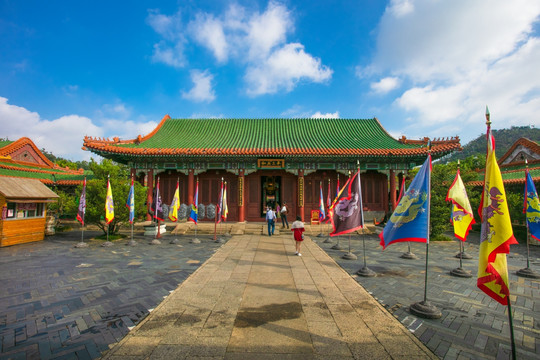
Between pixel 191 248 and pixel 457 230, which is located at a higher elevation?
pixel 457 230

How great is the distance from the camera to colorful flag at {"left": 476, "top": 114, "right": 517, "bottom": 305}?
3.08 metres

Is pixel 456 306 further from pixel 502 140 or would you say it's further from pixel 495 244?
pixel 502 140

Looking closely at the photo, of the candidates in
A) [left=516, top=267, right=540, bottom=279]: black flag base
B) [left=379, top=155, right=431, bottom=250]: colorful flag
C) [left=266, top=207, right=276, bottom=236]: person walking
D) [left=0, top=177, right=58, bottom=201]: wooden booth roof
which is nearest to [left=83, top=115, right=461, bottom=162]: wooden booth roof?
[left=0, top=177, right=58, bottom=201]: wooden booth roof

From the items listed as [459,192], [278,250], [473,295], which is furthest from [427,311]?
[278,250]

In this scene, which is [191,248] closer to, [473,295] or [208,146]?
[208,146]

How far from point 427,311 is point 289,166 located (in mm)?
12540

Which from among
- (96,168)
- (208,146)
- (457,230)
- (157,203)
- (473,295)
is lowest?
(473,295)

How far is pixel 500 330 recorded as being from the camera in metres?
3.91

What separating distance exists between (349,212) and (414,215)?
2.37 metres

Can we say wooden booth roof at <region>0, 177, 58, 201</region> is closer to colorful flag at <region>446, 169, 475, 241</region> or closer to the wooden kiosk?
the wooden kiosk

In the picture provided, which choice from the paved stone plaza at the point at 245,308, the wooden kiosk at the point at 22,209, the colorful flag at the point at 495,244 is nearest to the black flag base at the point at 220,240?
the paved stone plaza at the point at 245,308

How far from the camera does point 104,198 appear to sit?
1206 centimetres

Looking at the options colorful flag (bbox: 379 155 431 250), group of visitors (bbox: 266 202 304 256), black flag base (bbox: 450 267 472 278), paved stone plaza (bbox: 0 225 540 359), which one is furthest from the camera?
group of visitors (bbox: 266 202 304 256)

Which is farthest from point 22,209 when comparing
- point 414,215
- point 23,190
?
point 414,215
